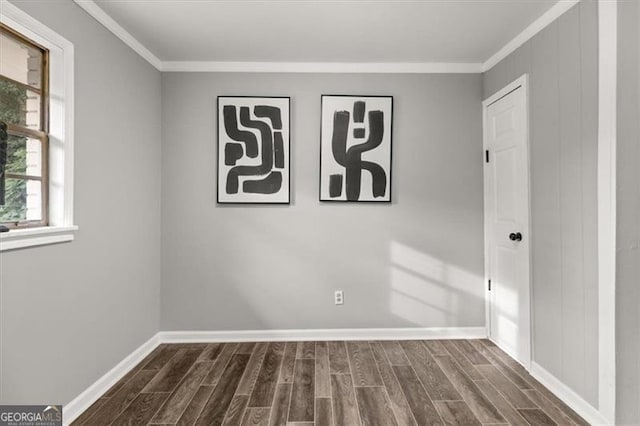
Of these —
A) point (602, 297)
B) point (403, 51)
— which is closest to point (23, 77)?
point (403, 51)

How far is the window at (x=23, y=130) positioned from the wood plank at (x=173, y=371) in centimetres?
129

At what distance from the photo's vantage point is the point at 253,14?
253 centimetres

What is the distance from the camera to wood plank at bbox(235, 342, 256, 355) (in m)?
3.11

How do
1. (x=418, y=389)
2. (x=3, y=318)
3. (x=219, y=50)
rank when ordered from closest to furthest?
(x=3, y=318), (x=418, y=389), (x=219, y=50)

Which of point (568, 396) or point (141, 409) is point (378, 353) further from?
point (141, 409)

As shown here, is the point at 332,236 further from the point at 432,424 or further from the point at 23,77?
the point at 23,77

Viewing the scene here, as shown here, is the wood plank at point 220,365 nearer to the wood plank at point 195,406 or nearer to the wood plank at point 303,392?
the wood plank at point 195,406

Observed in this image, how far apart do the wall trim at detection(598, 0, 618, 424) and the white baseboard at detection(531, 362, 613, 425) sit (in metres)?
0.07

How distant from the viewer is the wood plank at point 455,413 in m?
2.09

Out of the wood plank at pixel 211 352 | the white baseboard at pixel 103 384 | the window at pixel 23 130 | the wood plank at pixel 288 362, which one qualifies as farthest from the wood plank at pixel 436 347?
the window at pixel 23 130

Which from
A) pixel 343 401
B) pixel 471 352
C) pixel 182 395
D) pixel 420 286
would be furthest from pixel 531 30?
pixel 182 395

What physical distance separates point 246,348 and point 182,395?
85 centimetres

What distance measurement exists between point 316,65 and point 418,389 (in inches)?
109

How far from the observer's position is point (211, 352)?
122 inches
